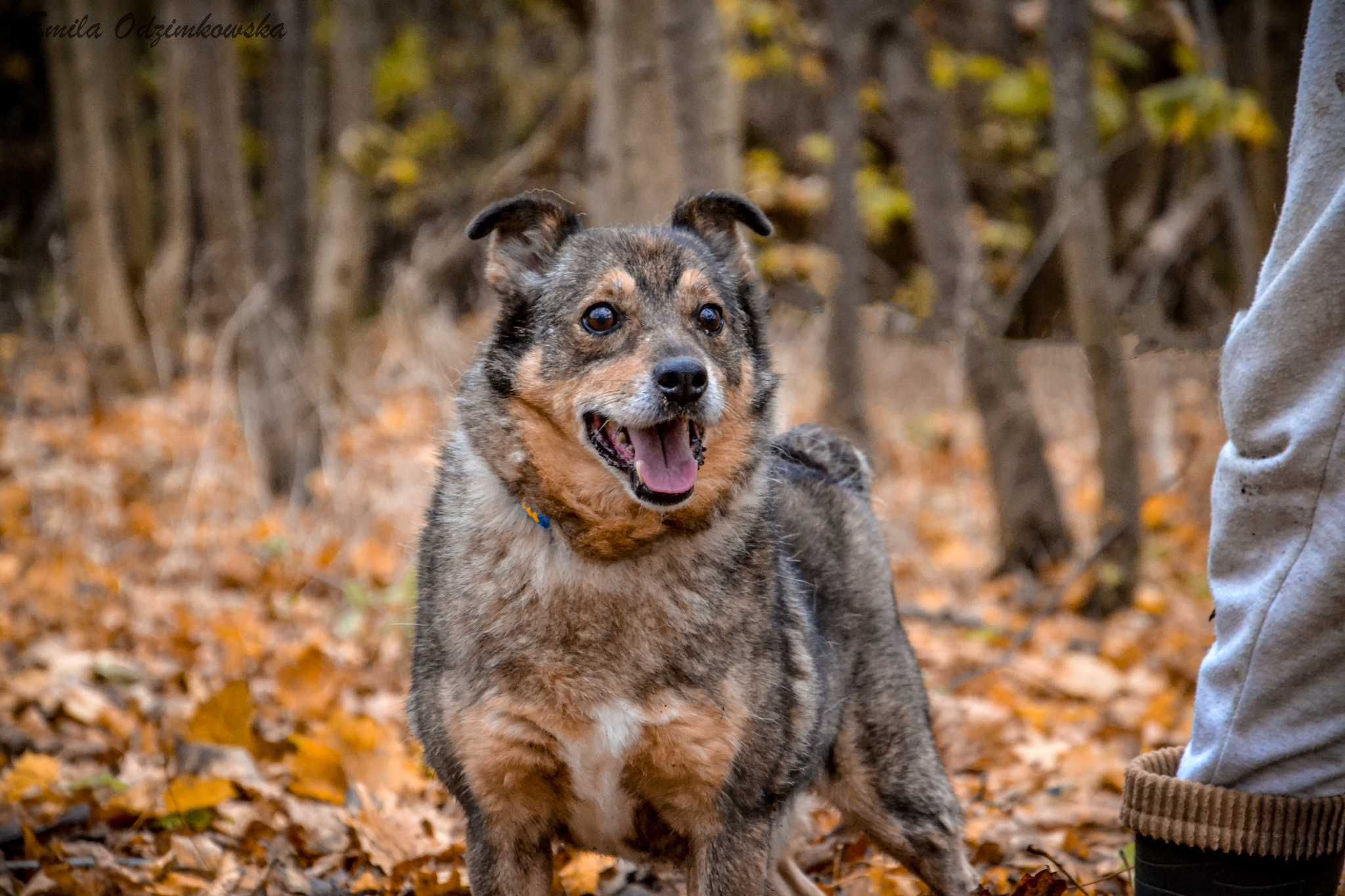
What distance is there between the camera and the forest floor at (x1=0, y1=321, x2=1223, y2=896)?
155 inches

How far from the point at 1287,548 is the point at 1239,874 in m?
0.76

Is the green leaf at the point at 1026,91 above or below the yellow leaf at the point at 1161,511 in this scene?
above

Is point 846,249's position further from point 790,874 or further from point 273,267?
point 790,874

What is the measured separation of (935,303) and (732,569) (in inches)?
277

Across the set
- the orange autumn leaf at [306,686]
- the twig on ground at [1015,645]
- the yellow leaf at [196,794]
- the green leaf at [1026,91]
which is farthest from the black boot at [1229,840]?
the green leaf at [1026,91]

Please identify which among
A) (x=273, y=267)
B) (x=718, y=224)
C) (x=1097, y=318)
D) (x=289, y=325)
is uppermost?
(x=273, y=267)

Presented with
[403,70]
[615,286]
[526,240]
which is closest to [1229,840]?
[615,286]

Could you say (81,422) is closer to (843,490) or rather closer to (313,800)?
(313,800)

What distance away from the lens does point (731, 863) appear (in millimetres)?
3062

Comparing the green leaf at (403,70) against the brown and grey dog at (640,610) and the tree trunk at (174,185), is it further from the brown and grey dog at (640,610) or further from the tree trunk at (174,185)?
the brown and grey dog at (640,610)

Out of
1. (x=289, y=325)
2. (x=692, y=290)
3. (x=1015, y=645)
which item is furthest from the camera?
(x=289, y=325)

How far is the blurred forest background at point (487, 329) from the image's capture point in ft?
14.6

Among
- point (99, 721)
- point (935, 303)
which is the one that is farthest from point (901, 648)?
point (935, 303)

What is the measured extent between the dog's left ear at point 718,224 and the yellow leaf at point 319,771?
228cm
